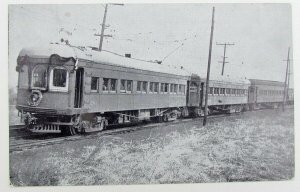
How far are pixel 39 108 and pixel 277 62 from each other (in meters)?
3.69

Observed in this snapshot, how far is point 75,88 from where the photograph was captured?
19.3 feet

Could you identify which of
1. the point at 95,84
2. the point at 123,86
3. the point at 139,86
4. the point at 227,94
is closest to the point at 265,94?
the point at 227,94

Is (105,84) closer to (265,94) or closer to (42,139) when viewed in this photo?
(42,139)

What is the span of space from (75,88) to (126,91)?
3.54 feet

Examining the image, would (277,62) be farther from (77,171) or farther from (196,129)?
(77,171)

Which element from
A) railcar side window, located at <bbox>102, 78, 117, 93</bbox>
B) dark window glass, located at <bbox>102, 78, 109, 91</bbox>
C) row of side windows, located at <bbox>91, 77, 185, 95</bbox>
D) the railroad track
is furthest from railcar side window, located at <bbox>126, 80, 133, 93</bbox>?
the railroad track

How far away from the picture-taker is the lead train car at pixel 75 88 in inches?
226

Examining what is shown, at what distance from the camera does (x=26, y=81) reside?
18.8 feet

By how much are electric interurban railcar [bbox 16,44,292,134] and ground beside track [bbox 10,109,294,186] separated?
1.44 feet

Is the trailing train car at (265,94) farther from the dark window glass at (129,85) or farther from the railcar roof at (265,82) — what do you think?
→ the dark window glass at (129,85)

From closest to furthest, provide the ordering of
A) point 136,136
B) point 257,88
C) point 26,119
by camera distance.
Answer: point 26,119, point 136,136, point 257,88

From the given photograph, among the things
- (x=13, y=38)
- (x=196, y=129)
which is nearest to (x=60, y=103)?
(x=13, y=38)

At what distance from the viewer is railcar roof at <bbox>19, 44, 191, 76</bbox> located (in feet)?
18.7

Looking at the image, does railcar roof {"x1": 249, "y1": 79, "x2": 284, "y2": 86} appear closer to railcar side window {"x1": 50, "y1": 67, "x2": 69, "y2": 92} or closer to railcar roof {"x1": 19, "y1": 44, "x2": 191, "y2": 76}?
railcar roof {"x1": 19, "y1": 44, "x2": 191, "y2": 76}
